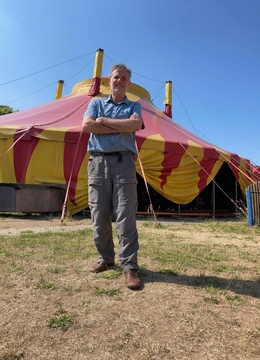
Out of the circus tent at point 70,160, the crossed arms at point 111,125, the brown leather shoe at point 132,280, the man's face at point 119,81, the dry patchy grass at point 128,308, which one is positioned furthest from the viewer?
the circus tent at point 70,160

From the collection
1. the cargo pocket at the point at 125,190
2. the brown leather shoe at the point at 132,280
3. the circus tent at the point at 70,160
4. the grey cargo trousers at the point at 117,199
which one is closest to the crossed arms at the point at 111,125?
the grey cargo trousers at the point at 117,199

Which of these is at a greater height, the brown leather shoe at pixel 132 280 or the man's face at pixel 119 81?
the man's face at pixel 119 81

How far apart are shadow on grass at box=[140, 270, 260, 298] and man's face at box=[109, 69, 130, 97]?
147cm

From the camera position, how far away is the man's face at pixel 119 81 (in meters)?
2.48

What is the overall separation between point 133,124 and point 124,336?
144 centimetres

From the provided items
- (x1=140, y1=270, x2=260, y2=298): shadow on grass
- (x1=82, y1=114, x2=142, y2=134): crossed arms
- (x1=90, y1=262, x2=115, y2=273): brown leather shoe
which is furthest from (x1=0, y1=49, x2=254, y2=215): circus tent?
(x1=140, y1=270, x2=260, y2=298): shadow on grass

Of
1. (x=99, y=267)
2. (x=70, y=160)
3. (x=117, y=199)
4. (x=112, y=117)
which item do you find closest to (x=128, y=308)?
(x=99, y=267)

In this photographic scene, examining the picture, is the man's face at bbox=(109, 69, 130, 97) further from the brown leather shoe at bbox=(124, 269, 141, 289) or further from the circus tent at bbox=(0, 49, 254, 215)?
the circus tent at bbox=(0, 49, 254, 215)

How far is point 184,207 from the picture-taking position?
1040cm

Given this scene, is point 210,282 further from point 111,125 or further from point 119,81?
point 119,81

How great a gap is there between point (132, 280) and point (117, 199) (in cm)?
61

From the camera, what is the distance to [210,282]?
2.36 meters

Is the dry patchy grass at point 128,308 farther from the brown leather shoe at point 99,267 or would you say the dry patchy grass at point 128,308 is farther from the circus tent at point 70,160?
the circus tent at point 70,160

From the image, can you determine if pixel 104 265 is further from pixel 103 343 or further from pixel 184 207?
pixel 184 207
